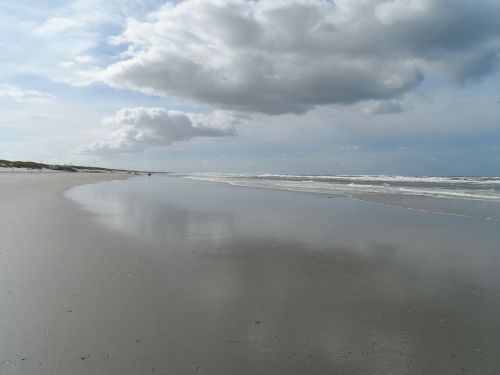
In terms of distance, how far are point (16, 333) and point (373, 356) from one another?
12.9 ft

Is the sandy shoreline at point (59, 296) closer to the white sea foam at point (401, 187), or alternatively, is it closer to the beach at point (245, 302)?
the beach at point (245, 302)

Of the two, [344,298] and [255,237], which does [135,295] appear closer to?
[344,298]

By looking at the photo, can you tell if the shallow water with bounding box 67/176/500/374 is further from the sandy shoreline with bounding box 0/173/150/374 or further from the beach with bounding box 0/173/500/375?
the sandy shoreline with bounding box 0/173/150/374

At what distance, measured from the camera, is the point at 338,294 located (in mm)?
5359

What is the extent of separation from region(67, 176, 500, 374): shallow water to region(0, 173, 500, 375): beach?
0.9 inches

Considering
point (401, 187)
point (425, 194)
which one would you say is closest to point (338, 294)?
point (425, 194)

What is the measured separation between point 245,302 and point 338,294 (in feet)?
→ 4.90

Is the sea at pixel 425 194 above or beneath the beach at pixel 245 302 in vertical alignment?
above

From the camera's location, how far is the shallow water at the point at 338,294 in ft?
11.9

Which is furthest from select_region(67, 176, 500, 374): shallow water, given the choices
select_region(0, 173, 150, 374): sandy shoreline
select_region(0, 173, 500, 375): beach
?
select_region(0, 173, 150, 374): sandy shoreline

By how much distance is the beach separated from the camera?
3.54m

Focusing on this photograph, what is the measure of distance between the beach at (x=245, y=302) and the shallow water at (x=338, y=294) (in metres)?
0.02

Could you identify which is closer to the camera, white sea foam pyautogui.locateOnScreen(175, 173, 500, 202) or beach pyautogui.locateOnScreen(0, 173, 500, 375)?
beach pyautogui.locateOnScreen(0, 173, 500, 375)

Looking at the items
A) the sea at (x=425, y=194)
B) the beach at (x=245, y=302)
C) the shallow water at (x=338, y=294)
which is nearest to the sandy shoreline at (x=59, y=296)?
the beach at (x=245, y=302)
